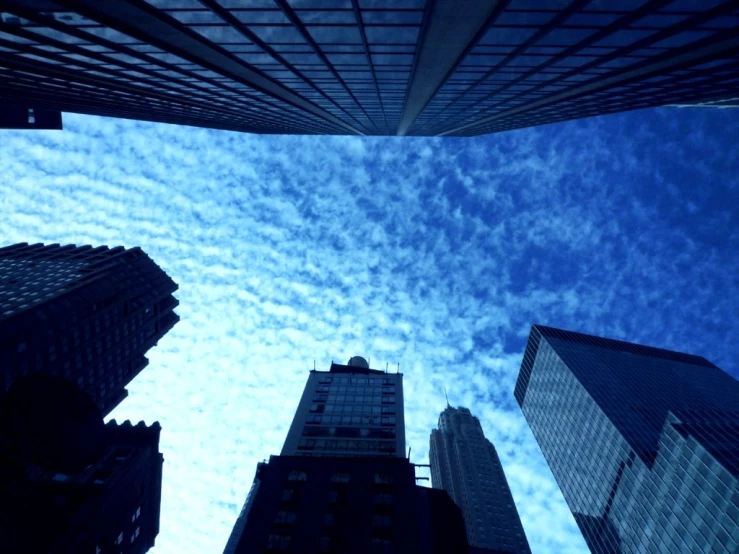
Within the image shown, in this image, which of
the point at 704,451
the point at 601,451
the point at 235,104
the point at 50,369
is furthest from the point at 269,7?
the point at 601,451

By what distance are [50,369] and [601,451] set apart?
5021 inches

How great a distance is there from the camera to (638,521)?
90000 millimetres

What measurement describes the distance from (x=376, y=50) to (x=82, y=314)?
82.0 metres

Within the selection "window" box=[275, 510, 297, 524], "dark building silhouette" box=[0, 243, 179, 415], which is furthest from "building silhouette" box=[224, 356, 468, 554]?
"dark building silhouette" box=[0, 243, 179, 415]

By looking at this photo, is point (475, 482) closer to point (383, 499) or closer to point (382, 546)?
point (383, 499)

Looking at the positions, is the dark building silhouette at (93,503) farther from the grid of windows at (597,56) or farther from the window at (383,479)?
the grid of windows at (597,56)

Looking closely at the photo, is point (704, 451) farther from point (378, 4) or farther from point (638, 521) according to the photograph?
point (378, 4)

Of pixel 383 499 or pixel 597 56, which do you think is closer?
pixel 597 56

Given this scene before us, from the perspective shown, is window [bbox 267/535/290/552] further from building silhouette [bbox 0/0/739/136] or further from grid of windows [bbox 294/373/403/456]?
building silhouette [bbox 0/0/739/136]

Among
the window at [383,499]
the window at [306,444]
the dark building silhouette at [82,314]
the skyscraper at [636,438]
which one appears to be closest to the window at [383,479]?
the window at [383,499]

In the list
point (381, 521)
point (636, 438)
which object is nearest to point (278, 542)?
point (381, 521)

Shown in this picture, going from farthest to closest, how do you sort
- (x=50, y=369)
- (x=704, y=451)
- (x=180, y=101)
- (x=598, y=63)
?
(x=704, y=451) → (x=50, y=369) → (x=180, y=101) → (x=598, y=63)

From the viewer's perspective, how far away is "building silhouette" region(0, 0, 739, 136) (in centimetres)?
1380

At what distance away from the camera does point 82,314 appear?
7675 centimetres
